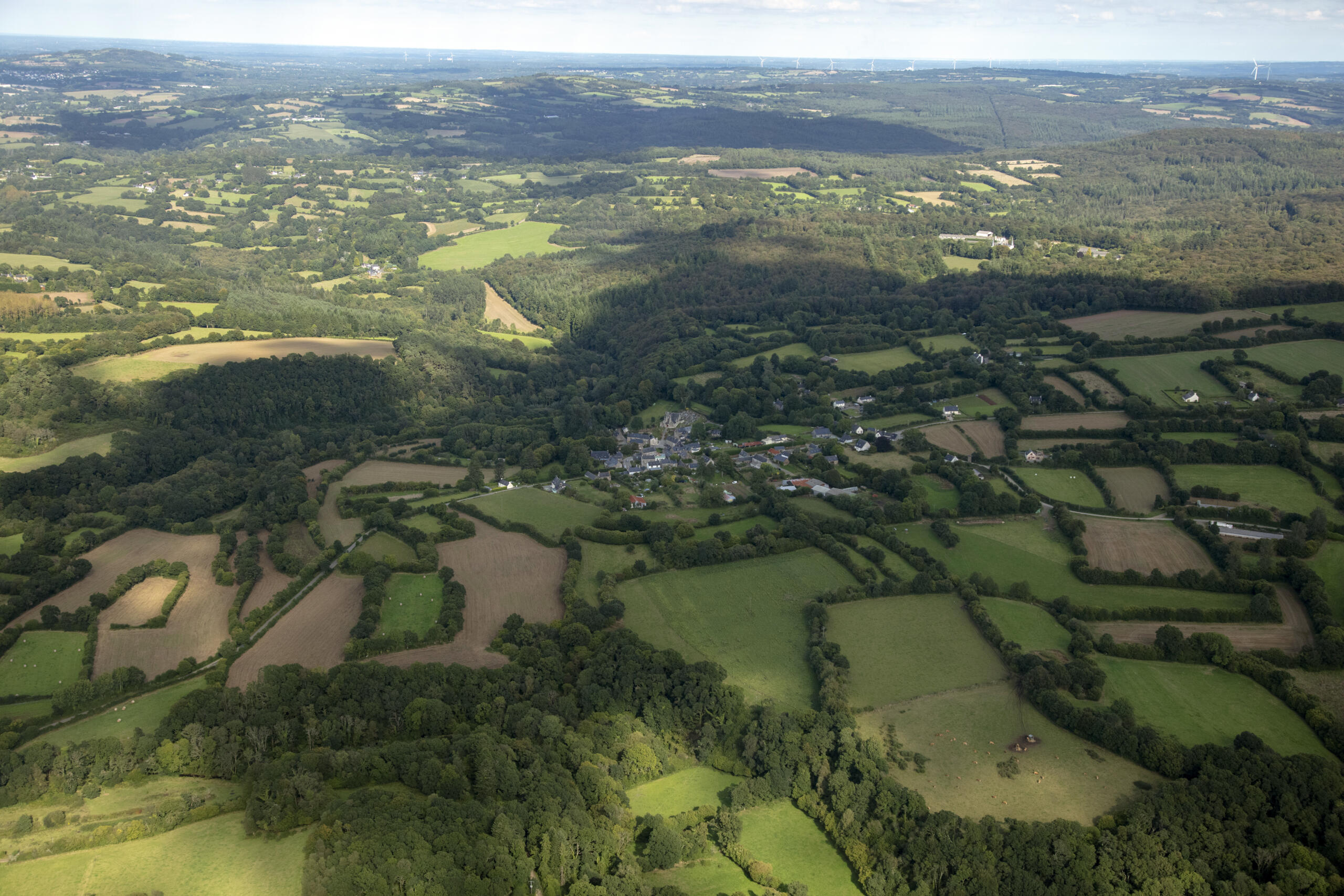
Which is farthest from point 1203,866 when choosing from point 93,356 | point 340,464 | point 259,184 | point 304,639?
point 259,184

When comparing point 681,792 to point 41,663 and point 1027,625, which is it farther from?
point 41,663

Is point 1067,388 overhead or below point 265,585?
overhead

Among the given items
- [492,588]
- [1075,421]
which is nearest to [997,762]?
[492,588]

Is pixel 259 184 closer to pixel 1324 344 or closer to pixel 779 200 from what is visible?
pixel 779 200

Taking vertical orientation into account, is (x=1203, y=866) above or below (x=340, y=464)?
above

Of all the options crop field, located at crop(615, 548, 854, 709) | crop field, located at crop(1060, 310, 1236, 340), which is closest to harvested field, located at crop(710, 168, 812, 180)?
crop field, located at crop(1060, 310, 1236, 340)

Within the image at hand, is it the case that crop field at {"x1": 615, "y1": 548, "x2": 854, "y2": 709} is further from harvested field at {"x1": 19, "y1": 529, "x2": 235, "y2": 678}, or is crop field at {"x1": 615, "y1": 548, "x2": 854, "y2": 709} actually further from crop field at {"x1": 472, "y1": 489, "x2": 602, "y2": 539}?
harvested field at {"x1": 19, "y1": 529, "x2": 235, "y2": 678}
